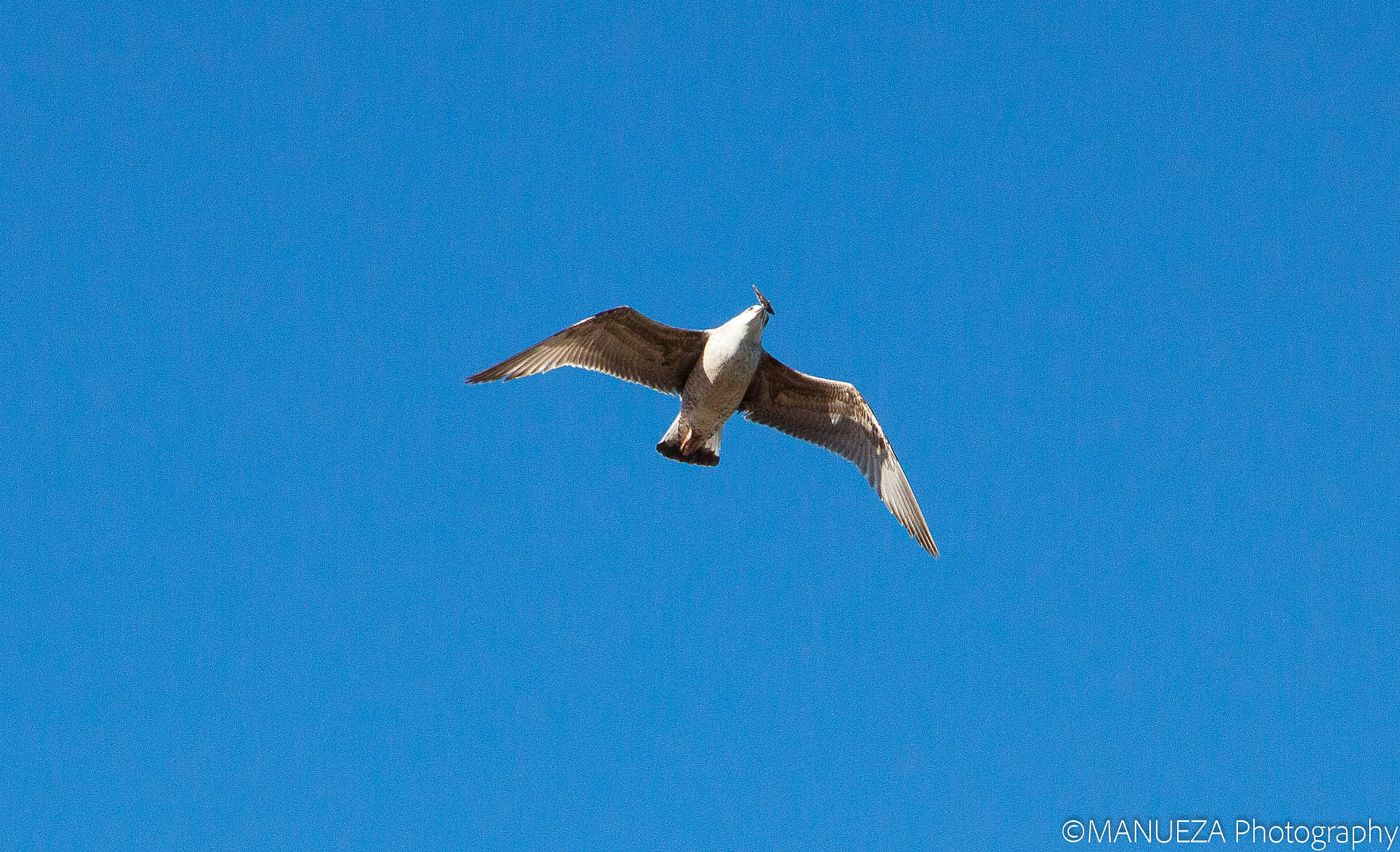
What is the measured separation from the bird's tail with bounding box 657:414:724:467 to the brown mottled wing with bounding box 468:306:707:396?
1.54ft

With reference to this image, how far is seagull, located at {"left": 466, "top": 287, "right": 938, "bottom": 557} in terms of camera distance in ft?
44.6

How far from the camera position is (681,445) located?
47.2ft

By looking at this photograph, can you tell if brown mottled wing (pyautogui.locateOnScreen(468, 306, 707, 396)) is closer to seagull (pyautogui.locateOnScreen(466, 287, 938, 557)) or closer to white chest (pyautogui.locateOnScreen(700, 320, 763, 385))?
seagull (pyautogui.locateOnScreen(466, 287, 938, 557))

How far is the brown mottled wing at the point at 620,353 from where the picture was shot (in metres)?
13.5

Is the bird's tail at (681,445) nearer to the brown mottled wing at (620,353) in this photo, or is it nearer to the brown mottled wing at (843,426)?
the brown mottled wing at (620,353)

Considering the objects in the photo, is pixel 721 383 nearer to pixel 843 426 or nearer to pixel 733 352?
pixel 733 352

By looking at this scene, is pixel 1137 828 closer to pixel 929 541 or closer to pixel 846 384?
pixel 929 541

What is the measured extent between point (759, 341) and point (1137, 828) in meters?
7.40

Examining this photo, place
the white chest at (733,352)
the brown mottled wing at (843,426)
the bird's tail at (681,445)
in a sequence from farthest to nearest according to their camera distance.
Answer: the brown mottled wing at (843,426) < the bird's tail at (681,445) < the white chest at (733,352)

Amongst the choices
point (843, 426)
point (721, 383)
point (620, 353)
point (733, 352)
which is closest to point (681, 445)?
point (721, 383)

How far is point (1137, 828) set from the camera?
1348 cm

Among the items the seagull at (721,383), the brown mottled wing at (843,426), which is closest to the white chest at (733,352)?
the seagull at (721,383)

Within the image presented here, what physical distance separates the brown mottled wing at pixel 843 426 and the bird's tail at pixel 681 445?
981 millimetres

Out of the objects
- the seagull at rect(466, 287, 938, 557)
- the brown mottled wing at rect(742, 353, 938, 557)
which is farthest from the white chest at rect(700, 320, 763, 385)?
the brown mottled wing at rect(742, 353, 938, 557)
